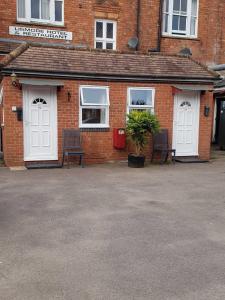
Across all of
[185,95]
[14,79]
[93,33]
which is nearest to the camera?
[14,79]

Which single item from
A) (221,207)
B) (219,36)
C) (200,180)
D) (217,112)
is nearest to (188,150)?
(200,180)

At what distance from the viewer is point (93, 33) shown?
51.2ft

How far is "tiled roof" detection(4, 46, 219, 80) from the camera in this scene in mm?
10359

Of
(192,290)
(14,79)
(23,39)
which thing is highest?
(23,39)

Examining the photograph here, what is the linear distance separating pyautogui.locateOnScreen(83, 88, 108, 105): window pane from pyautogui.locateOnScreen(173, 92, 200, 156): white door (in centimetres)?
255

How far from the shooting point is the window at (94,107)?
10992mm

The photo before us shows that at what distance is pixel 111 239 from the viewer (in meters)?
4.82

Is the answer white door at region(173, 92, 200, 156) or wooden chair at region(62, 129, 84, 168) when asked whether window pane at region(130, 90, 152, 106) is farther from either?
wooden chair at region(62, 129, 84, 168)

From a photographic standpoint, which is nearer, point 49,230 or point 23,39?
point 49,230

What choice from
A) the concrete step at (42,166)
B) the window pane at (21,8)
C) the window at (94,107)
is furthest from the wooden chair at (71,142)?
the window pane at (21,8)

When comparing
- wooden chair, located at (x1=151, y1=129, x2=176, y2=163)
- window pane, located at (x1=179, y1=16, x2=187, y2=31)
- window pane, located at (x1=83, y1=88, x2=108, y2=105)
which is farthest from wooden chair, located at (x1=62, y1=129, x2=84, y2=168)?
window pane, located at (x1=179, y1=16, x2=187, y2=31)

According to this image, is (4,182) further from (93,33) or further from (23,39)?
(93,33)

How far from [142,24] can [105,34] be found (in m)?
1.85

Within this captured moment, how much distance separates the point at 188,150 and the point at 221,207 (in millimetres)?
5949
